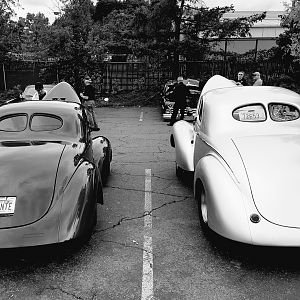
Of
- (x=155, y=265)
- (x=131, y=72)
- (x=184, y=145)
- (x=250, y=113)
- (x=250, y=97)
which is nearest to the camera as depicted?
(x=155, y=265)

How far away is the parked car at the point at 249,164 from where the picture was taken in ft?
11.6

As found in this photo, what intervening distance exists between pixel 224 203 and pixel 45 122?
2.82 meters

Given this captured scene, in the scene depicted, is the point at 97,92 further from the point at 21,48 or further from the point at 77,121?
the point at 77,121

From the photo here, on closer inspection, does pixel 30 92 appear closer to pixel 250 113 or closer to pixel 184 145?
pixel 184 145

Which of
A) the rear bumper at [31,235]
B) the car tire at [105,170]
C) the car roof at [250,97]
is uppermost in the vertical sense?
the car roof at [250,97]

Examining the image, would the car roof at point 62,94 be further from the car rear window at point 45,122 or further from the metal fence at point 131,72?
the metal fence at point 131,72

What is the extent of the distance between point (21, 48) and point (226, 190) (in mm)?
20650

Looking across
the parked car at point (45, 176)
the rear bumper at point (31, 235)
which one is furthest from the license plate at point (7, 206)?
the rear bumper at point (31, 235)

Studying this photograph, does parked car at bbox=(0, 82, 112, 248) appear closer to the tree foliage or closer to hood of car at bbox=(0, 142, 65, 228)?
hood of car at bbox=(0, 142, 65, 228)

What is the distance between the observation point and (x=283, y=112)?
5.10 m

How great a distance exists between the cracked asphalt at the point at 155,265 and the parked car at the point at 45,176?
20 cm

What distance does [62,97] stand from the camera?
26.2 ft

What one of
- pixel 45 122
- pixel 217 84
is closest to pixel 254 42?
pixel 217 84

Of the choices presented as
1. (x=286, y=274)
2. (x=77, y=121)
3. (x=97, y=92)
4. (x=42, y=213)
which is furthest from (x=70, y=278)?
(x=97, y=92)
